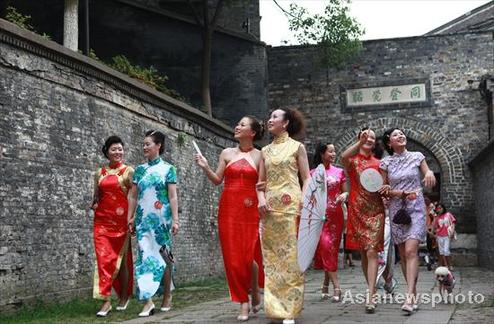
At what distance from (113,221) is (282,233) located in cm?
212

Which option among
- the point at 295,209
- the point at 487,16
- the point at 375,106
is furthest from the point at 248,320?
the point at 487,16

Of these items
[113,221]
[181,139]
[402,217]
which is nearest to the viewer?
[402,217]

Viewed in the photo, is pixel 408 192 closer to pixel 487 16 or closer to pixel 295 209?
pixel 295 209

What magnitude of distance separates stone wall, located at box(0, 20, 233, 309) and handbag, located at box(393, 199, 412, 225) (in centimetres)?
360

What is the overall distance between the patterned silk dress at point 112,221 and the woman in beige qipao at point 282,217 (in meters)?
1.79

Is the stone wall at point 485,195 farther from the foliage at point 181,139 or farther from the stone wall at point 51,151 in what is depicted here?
the stone wall at point 51,151

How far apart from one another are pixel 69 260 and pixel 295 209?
3395mm

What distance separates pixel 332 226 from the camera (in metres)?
7.63

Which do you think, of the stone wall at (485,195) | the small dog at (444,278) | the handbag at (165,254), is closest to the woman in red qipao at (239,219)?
the handbag at (165,254)

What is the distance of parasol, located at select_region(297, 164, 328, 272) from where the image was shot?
536 cm

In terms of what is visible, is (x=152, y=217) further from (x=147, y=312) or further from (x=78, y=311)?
(x=78, y=311)

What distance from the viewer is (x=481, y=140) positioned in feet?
62.5

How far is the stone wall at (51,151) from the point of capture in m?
6.65

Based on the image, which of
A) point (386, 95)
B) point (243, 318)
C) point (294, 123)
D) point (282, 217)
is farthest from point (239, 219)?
point (386, 95)
